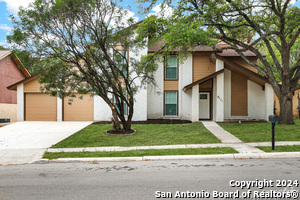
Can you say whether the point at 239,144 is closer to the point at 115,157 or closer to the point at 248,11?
the point at 115,157

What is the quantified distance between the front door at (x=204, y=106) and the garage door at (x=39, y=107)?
476 inches

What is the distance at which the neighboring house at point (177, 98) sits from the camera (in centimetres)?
1585

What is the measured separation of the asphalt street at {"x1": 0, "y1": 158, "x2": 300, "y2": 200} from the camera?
4062mm

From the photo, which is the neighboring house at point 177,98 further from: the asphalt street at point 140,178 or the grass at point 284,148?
the asphalt street at point 140,178

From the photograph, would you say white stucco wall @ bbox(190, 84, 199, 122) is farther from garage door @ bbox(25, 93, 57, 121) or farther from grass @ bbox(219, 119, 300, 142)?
garage door @ bbox(25, 93, 57, 121)

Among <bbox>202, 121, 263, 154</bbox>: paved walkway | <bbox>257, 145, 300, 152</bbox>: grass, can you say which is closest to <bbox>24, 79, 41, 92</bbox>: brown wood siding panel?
<bbox>202, 121, 263, 154</bbox>: paved walkway

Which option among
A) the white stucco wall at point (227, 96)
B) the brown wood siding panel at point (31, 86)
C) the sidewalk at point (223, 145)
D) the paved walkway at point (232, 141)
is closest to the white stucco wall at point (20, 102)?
the brown wood siding panel at point (31, 86)

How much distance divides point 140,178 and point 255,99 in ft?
46.0

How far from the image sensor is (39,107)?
1692 cm

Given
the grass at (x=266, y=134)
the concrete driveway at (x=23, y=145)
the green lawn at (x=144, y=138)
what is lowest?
the concrete driveway at (x=23, y=145)

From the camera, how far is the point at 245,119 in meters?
15.6

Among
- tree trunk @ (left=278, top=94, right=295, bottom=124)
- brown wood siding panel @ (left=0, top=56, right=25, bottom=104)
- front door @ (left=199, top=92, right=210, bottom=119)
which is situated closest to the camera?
tree trunk @ (left=278, top=94, right=295, bottom=124)

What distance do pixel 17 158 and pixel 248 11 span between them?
13.9 m

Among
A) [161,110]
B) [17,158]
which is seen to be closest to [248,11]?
[161,110]
